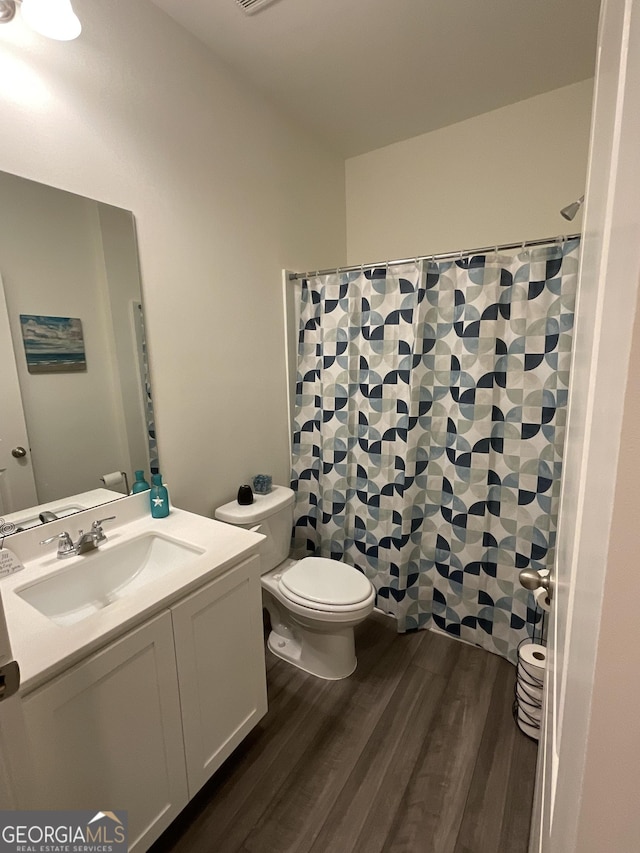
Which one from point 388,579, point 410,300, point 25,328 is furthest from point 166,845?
point 410,300

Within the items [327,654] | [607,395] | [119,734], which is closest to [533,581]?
[607,395]

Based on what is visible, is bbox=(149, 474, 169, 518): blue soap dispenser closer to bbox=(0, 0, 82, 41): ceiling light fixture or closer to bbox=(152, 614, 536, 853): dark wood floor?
bbox=(152, 614, 536, 853): dark wood floor

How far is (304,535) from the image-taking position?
7.88 feet

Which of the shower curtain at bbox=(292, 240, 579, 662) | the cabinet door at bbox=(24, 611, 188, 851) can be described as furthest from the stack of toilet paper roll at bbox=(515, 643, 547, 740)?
the cabinet door at bbox=(24, 611, 188, 851)

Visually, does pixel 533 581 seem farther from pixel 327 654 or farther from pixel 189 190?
pixel 189 190

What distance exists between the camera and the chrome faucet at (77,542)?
1.29 meters

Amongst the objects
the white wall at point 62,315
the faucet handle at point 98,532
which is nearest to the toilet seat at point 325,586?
the faucet handle at point 98,532

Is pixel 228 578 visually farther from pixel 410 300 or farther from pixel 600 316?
pixel 410 300

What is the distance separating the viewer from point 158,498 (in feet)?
5.15

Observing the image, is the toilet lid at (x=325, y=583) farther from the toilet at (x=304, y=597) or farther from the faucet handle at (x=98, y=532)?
the faucet handle at (x=98, y=532)

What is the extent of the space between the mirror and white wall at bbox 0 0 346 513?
0.23 ft

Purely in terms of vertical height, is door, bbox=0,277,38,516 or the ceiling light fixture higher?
the ceiling light fixture

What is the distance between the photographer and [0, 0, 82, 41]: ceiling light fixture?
1.06 m

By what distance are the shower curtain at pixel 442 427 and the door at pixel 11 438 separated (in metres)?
1.34
